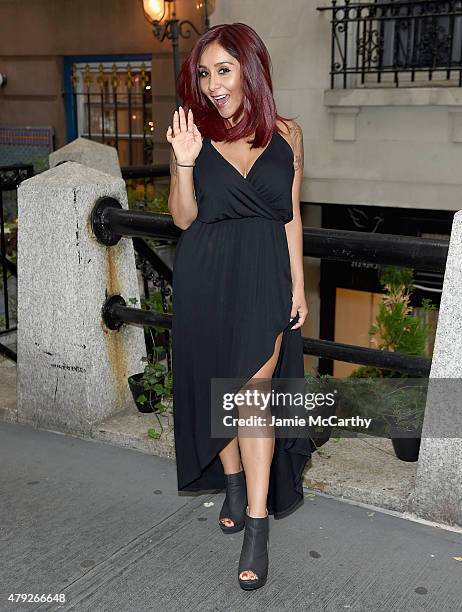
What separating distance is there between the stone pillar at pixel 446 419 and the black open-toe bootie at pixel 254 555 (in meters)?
0.74

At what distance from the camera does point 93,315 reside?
4.31m

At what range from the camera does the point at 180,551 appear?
10.9 ft

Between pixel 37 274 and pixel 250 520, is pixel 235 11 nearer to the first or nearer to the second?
pixel 37 274

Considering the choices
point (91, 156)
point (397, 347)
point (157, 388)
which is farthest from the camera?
point (91, 156)

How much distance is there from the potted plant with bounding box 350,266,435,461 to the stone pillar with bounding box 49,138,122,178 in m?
4.21

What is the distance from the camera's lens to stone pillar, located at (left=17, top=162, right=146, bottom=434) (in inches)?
166

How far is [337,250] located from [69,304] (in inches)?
59.3

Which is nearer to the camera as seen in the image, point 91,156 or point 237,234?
point 237,234

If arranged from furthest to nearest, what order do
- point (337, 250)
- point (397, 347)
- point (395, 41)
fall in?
point (395, 41) → point (397, 347) → point (337, 250)

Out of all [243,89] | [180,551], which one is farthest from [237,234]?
[180,551]

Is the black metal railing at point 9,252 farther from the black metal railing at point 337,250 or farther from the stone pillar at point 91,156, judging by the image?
the black metal railing at point 337,250

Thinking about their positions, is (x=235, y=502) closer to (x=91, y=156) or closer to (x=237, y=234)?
(x=237, y=234)

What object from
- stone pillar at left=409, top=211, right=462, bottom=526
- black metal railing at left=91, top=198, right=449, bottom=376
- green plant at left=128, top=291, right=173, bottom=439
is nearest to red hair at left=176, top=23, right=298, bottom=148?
black metal railing at left=91, top=198, right=449, bottom=376

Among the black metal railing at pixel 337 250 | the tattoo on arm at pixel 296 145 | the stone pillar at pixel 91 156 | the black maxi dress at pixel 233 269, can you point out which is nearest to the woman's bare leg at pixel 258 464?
the black maxi dress at pixel 233 269
